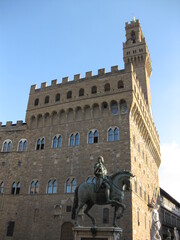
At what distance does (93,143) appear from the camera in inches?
1005

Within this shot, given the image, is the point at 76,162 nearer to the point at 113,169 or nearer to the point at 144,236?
the point at 113,169

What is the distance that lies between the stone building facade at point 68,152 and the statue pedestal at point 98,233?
1088 centimetres

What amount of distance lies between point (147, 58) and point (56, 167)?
25621 mm

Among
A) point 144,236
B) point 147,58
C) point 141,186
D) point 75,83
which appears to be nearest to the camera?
point 144,236

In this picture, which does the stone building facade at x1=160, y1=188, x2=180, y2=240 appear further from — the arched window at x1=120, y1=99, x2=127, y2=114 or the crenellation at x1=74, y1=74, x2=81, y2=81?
the crenellation at x1=74, y1=74, x2=81, y2=81

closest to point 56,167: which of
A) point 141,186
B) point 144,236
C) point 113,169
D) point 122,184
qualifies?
point 113,169

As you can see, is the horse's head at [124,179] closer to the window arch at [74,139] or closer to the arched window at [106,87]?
the window arch at [74,139]

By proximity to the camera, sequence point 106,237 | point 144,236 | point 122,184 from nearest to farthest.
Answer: point 106,237 < point 122,184 < point 144,236

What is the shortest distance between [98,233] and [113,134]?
47.7 feet

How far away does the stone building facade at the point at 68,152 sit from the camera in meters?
23.9

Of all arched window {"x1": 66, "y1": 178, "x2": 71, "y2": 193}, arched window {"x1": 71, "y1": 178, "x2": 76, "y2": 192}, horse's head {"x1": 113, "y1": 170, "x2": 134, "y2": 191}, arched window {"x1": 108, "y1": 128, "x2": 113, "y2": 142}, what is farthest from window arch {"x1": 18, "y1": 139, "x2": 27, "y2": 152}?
horse's head {"x1": 113, "y1": 170, "x2": 134, "y2": 191}

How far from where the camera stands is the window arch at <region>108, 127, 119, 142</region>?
25.0 meters

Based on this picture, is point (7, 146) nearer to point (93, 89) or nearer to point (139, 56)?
point (93, 89)

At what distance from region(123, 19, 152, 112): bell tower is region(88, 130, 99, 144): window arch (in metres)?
15.8
